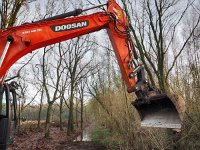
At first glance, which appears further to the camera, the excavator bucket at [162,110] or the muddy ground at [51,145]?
the muddy ground at [51,145]

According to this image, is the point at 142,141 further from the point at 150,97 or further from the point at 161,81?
the point at 150,97

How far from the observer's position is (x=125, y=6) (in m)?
11.0

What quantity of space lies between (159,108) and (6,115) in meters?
3.25

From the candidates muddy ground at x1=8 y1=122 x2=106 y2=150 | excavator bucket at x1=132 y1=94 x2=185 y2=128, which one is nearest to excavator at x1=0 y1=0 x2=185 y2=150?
excavator bucket at x1=132 y1=94 x2=185 y2=128

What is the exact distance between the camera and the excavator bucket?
213 inches

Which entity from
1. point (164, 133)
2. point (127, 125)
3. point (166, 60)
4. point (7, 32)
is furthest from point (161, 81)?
point (7, 32)

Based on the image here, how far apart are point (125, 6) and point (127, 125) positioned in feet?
17.5

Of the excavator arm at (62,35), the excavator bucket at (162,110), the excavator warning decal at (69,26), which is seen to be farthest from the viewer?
the excavator warning decal at (69,26)

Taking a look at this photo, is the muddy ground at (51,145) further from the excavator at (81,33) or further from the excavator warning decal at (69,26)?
the excavator warning decal at (69,26)

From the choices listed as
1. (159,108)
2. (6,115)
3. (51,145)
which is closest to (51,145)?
(51,145)

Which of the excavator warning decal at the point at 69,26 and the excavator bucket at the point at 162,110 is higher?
the excavator warning decal at the point at 69,26

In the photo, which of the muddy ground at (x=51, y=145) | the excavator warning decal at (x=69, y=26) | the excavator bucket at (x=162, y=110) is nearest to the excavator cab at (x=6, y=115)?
the excavator warning decal at (x=69, y=26)

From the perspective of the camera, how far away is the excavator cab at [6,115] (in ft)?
18.7

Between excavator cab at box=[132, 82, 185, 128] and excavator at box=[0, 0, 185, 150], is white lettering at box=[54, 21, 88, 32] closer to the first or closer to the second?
excavator at box=[0, 0, 185, 150]
